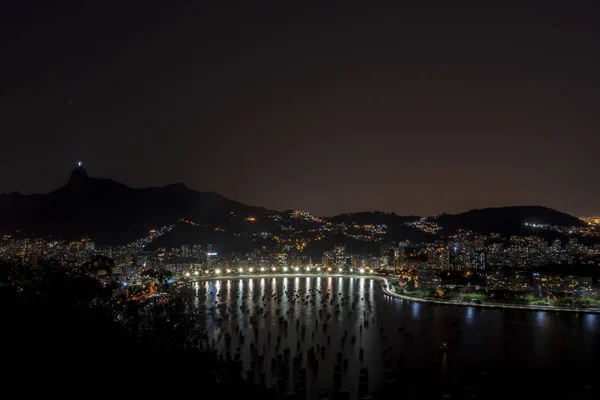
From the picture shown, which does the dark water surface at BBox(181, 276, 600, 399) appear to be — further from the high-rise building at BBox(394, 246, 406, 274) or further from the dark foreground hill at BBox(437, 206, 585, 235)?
the dark foreground hill at BBox(437, 206, 585, 235)

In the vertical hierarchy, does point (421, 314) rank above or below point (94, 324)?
below

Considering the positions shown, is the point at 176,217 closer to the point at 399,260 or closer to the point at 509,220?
the point at 399,260

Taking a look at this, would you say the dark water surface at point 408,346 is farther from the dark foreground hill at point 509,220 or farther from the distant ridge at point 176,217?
the dark foreground hill at point 509,220

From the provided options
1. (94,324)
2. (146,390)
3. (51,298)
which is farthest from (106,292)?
(146,390)

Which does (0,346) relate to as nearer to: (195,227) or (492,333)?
(492,333)

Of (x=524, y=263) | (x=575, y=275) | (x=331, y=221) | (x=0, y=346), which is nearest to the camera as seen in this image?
(x=0, y=346)
